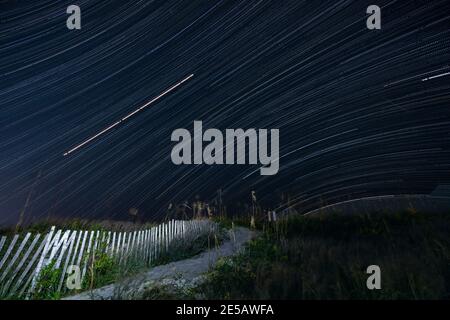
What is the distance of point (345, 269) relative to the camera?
449cm

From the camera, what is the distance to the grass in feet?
12.6

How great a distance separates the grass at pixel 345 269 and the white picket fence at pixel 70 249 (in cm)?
340

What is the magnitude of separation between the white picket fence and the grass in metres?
3.40

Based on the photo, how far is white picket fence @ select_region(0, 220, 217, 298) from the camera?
250 inches

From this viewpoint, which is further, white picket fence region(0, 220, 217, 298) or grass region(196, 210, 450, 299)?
white picket fence region(0, 220, 217, 298)

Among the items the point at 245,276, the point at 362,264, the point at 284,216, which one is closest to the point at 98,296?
the point at 245,276

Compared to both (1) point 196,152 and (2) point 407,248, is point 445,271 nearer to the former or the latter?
(2) point 407,248

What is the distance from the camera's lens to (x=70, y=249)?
7.35 metres

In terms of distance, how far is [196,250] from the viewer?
9.60 m

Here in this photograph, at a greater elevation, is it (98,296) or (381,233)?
(381,233)

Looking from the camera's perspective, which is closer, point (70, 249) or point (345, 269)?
point (345, 269)

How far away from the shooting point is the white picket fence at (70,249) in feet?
20.8

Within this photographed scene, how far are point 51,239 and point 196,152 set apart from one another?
3.85 meters

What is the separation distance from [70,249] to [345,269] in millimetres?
5694
